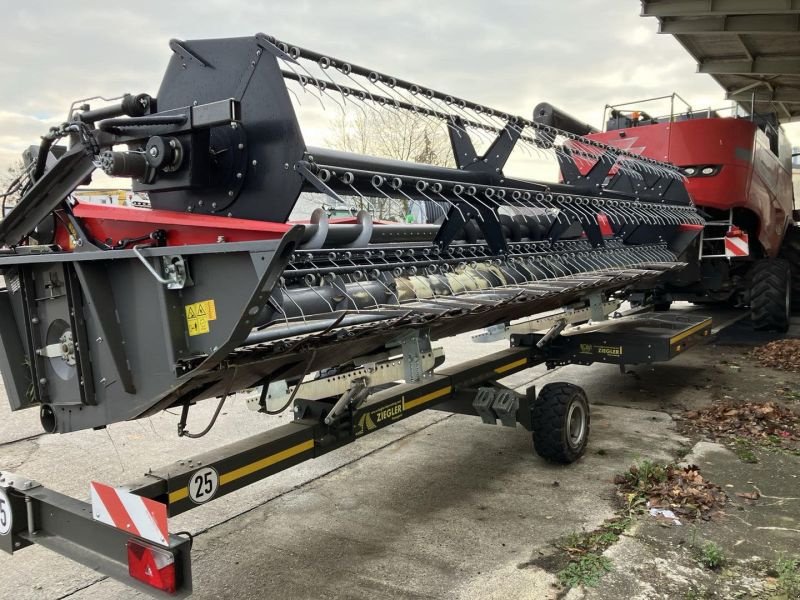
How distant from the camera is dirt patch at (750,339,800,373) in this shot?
7186 millimetres

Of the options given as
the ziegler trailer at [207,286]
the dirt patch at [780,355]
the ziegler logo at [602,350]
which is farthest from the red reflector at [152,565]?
the dirt patch at [780,355]

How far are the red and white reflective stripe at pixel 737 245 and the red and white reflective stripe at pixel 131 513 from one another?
6.99 metres

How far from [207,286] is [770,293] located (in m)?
8.23

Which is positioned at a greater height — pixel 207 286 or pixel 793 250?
pixel 207 286

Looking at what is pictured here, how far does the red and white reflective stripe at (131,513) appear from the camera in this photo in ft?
7.02

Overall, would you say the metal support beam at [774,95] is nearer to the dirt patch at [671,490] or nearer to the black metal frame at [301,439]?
the black metal frame at [301,439]

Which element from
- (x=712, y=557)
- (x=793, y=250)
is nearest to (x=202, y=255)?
(x=712, y=557)

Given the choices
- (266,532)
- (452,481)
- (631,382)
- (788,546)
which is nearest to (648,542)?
(788,546)

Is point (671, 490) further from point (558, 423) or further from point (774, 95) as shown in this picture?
point (774, 95)

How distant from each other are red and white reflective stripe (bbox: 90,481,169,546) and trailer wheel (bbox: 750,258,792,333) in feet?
27.3

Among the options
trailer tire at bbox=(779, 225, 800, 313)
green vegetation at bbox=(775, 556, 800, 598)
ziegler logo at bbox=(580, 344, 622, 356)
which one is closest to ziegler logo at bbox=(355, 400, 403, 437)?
green vegetation at bbox=(775, 556, 800, 598)

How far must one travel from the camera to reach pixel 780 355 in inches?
299

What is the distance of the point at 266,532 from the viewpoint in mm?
3615

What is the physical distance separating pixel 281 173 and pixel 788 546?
305 cm
